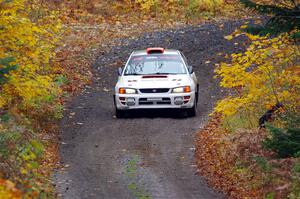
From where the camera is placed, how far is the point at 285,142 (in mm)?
10516

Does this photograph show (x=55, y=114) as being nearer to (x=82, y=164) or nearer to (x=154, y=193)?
(x=82, y=164)

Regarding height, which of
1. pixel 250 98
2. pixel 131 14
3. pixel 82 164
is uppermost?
pixel 250 98

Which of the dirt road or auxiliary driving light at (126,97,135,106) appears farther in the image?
auxiliary driving light at (126,97,135,106)

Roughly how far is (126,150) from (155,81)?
355 cm

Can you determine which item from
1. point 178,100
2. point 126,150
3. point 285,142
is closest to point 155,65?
point 178,100

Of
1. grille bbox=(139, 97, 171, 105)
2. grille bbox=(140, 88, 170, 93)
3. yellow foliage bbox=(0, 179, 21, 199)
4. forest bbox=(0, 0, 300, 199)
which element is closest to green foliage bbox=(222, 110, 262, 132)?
forest bbox=(0, 0, 300, 199)

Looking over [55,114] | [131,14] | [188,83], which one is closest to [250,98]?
[188,83]

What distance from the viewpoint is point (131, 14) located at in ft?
121

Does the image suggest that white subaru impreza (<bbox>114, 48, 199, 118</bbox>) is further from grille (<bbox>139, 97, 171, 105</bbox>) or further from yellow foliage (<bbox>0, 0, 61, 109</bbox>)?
yellow foliage (<bbox>0, 0, 61, 109</bbox>)

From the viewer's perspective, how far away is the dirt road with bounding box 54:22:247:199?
39.7ft

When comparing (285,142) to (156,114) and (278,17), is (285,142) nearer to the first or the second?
(278,17)

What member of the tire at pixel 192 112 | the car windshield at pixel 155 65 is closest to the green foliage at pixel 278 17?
the tire at pixel 192 112

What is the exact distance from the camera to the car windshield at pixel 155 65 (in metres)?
18.9

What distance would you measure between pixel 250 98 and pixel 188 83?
4.98 m
